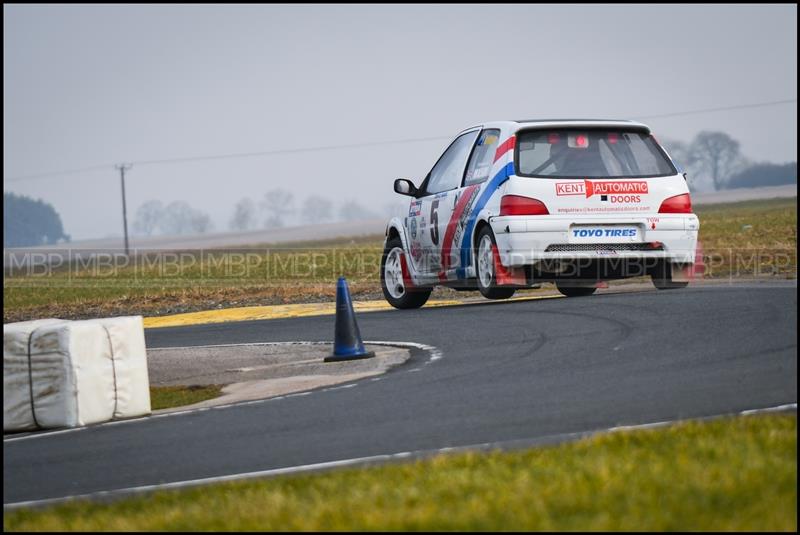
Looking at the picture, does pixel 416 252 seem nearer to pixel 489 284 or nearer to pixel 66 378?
pixel 489 284

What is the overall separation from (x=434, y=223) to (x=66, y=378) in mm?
5752

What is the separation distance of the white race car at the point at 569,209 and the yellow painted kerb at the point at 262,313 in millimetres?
3289

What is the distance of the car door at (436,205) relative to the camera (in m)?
14.6

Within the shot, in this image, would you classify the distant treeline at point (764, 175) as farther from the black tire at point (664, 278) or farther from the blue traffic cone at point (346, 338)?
the blue traffic cone at point (346, 338)

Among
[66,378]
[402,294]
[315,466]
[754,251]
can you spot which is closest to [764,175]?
[754,251]

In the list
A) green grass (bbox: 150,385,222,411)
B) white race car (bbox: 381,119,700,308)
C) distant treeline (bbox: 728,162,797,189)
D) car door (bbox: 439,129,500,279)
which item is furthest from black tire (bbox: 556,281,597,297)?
distant treeline (bbox: 728,162,797,189)

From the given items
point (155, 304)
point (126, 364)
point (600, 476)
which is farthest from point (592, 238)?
point (155, 304)

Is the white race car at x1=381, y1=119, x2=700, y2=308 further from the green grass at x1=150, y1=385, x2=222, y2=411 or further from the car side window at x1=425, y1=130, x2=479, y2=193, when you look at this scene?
the green grass at x1=150, y1=385, x2=222, y2=411

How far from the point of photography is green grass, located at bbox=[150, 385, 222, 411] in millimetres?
11039

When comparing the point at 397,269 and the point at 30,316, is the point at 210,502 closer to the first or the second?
the point at 397,269

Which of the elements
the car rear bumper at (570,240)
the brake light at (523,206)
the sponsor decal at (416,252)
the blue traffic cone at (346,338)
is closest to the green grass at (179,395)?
the blue traffic cone at (346,338)

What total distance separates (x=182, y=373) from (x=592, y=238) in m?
4.13

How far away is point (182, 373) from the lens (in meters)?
12.7

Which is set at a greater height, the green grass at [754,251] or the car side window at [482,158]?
the car side window at [482,158]
